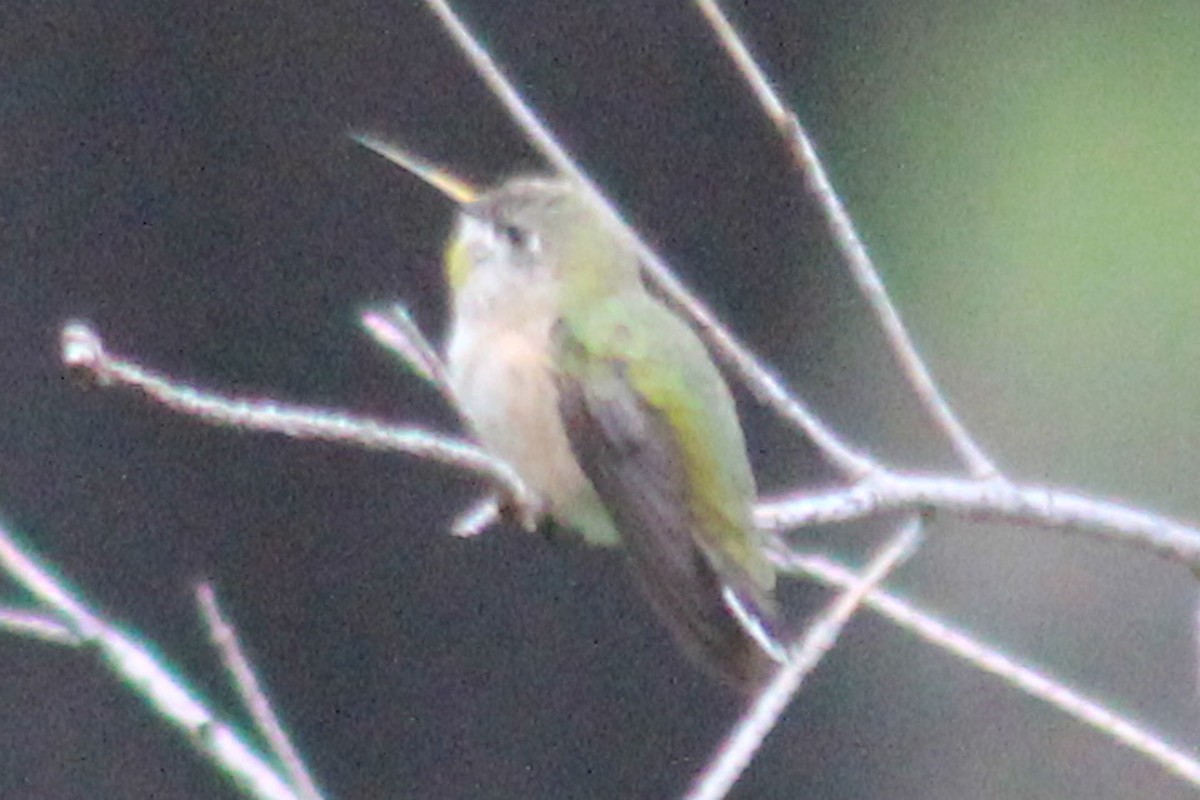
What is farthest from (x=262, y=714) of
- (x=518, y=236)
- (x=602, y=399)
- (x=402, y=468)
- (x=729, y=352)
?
(x=402, y=468)

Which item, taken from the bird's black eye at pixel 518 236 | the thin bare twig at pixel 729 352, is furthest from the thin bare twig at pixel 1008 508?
the bird's black eye at pixel 518 236

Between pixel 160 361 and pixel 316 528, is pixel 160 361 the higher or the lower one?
the higher one

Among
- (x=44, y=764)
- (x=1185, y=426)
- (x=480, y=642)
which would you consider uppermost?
(x=44, y=764)

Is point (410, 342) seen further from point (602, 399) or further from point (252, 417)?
point (602, 399)

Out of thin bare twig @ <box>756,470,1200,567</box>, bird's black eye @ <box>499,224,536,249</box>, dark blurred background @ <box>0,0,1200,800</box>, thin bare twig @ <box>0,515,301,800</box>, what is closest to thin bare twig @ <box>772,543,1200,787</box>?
thin bare twig @ <box>756,470,1200,567</box>

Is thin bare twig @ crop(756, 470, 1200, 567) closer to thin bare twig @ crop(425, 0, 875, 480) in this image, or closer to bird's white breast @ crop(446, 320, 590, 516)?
thin bare twig @ crop(425, 0, 875, 480)

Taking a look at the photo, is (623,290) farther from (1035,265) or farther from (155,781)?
(1035,265)

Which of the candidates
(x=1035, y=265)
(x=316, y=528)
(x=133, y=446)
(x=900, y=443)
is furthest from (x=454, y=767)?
(x=1035, y=265)
